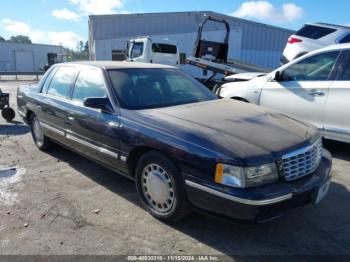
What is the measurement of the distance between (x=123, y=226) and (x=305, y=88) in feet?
12.7

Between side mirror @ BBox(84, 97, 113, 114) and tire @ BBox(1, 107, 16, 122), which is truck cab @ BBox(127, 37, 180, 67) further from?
side mirror @ BBox(84, 97, 113, 114)

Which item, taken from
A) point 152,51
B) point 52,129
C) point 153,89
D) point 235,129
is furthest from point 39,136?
point 152,51

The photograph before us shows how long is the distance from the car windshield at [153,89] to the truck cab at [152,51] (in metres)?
10.1

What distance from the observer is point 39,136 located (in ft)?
19.5

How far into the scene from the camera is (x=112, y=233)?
334 cm

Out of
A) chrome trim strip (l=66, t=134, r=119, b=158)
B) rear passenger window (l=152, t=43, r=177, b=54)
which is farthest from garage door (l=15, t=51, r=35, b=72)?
chrome trim strip (l=66, t=134, r=119, b=158)

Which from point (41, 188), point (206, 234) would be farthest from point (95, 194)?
point (206, 234)

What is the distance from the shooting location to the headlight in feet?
9.18

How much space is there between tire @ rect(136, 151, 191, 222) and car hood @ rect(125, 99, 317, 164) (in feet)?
1.04

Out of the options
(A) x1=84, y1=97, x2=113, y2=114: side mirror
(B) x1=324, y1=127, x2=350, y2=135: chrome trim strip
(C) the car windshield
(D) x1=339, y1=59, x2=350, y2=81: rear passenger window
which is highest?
(D) x1=339, y1=59, x2=350, y2=81: rear passenger window

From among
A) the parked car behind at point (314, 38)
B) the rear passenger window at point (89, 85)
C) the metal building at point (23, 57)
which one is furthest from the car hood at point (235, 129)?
the metal building at point (23, 57)

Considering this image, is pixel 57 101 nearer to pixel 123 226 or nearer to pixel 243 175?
pixel 123 226

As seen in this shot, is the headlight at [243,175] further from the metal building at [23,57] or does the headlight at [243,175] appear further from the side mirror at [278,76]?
the metal building at [23,57]

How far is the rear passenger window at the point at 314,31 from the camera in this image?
9.04 metres
